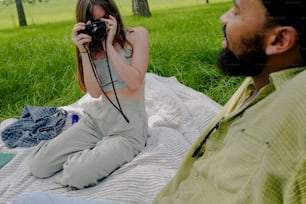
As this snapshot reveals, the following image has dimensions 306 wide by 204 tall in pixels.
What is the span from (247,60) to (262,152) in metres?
0.33

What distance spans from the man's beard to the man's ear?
0.10 ft

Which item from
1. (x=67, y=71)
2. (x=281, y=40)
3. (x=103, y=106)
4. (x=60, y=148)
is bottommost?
(x=67, y=71)

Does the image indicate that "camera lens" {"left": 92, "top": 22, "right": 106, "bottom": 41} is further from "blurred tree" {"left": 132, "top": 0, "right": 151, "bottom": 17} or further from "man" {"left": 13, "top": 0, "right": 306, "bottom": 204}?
"blurred tree" {"left": 132, "top": 0, "right": 151, "bottom": 17}

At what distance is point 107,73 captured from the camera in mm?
2576

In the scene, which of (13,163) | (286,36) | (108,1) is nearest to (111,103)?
(108,1)

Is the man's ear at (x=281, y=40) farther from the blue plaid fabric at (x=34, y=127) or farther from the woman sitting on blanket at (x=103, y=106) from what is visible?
the blue plaid fabric at (x=34, y=127)

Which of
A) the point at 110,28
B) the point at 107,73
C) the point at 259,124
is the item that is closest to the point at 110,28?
the point at 110,28

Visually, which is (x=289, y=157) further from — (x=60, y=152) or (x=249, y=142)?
(x=60, y=152)

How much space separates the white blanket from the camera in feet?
7.50

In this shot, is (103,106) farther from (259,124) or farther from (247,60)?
(259,124)

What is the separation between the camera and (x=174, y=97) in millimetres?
3385

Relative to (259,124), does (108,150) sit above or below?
below

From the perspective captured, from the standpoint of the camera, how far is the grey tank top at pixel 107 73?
254 cm

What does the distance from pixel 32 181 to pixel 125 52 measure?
0.89m
